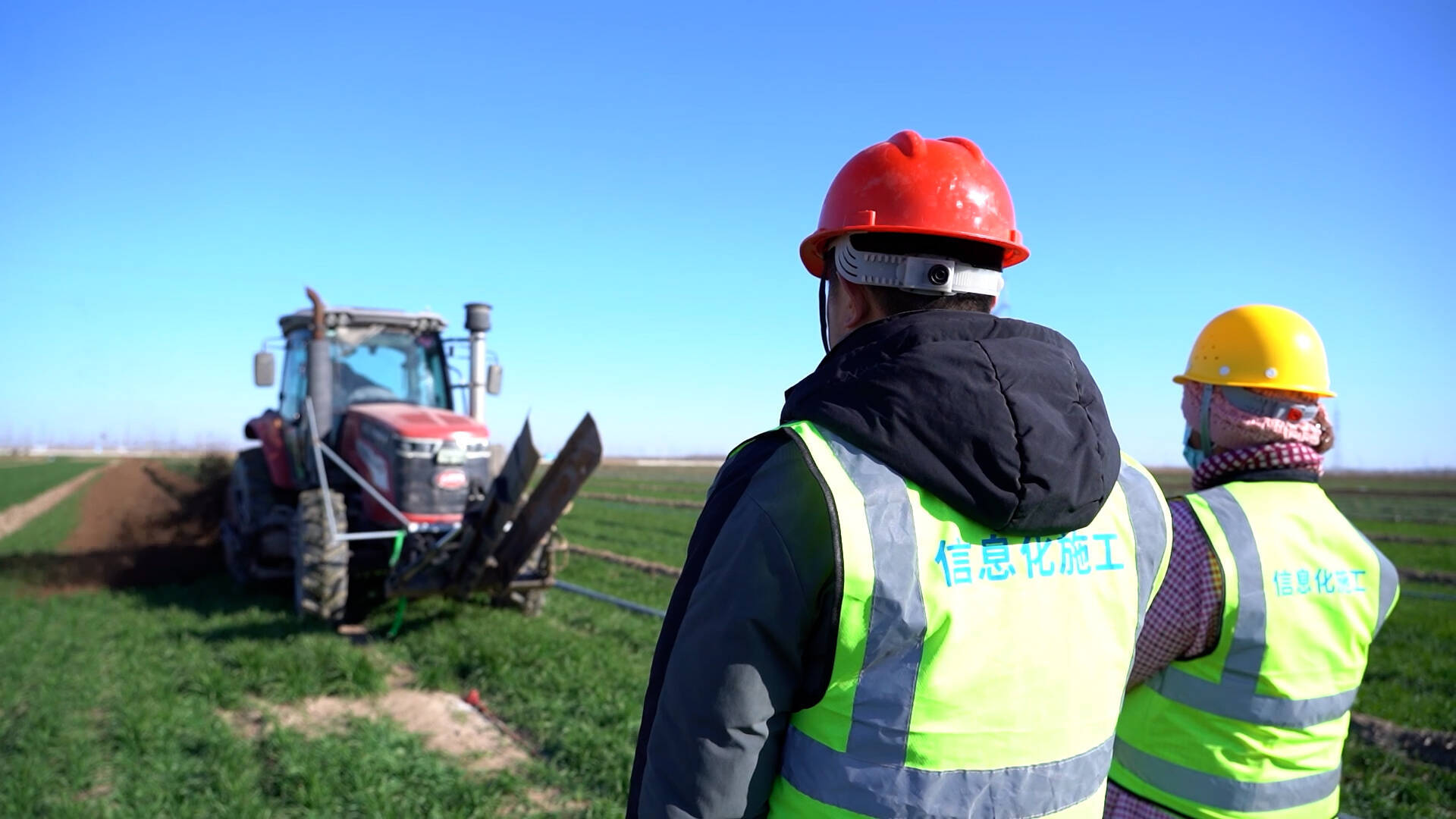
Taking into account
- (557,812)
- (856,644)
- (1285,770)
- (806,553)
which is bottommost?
(557,812)

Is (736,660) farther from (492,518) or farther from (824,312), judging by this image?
(492,518)

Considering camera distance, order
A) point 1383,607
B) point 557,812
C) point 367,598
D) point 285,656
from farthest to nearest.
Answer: point 367,598
point 285,656
point 557,812
point 1383,607

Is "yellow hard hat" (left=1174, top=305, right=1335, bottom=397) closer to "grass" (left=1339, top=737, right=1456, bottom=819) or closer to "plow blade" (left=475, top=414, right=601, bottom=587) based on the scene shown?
"grass" (left=1339, top=737, right=1456, bottom=819)

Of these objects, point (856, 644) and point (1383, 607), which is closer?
point (856, 644)

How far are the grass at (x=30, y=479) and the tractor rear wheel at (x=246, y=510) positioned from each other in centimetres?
1685

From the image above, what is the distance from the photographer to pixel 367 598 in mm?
9312

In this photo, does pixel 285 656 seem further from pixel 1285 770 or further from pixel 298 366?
pixel 1285 770

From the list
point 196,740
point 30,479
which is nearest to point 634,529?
point 196,740

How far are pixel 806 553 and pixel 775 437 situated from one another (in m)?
0.18

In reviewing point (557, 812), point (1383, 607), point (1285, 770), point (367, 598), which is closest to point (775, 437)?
point (1285, 770)

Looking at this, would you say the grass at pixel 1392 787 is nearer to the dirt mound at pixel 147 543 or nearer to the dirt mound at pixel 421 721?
the dirt mound at pixel 421 721

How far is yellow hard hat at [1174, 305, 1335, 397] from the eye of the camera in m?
2.33

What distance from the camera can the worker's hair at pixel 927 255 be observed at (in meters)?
1.47

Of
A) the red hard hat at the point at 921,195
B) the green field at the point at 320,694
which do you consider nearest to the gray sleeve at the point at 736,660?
the red hard hat at the point at 921,195
